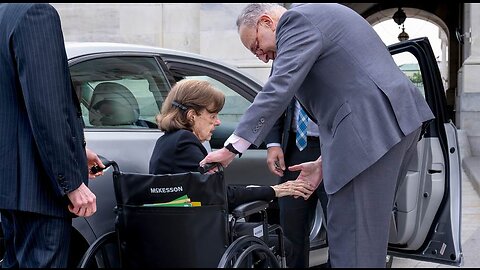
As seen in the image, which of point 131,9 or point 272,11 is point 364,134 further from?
point 131,9

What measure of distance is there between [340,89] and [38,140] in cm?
115

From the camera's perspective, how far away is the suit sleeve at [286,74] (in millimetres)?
2742

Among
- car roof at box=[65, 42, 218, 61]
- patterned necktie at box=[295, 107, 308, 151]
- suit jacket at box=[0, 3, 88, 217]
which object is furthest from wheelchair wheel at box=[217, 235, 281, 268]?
car roof at box=[65, 42, 218, 61]

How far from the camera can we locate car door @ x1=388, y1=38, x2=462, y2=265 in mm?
3877

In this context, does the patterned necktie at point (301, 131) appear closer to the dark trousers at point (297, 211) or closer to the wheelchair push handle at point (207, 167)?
the dark trousers at point (297, 211)

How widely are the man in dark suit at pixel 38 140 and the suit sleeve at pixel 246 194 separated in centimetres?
78

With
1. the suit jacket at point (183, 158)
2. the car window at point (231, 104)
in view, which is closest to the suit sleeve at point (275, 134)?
the car window at point (231, 104)

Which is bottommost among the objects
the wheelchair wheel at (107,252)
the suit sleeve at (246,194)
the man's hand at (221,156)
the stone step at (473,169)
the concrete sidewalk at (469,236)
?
the concrete sidewalk at (469,236)

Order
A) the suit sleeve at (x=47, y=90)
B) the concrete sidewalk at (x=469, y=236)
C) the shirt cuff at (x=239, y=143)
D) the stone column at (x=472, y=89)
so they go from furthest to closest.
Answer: the stone column at (x=472, y=89) → the concrete sidewalk at (x=469, y=236) → the shirt cuff at (x=239, y=143) → the suit sleeve at (x=47, y=90)

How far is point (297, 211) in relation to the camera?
13.5 ft

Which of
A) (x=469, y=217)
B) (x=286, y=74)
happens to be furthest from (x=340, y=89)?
(x=469, y=217)

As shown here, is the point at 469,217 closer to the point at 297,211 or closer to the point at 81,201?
the point at 297,211

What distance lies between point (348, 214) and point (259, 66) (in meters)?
9.58

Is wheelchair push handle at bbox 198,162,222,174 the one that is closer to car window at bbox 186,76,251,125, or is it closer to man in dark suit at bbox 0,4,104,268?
man in dark suit at bbox 0,4,104,268
